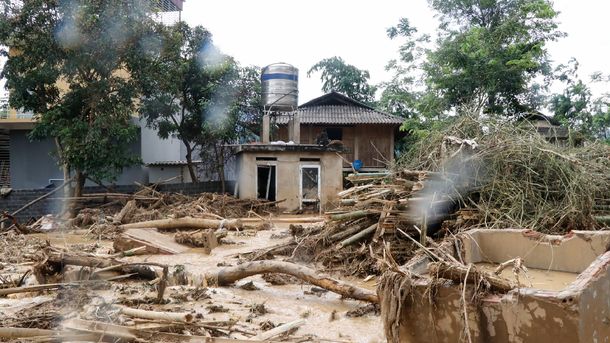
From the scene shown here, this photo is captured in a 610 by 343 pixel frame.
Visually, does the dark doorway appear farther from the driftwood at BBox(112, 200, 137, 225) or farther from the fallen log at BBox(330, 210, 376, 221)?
the fallen log at BBox(330, 210, 376, 221)

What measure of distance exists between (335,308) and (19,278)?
4.63m

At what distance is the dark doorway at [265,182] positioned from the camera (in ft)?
64.8

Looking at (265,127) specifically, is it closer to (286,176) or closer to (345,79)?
(286,176)

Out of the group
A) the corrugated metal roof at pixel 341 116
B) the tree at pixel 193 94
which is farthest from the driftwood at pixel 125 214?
the corrugated metal roof at pixel 341 116

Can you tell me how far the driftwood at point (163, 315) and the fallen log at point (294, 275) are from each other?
1892mm

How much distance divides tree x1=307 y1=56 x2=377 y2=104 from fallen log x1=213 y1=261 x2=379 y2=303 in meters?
23.9

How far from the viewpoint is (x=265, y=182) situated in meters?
20.1

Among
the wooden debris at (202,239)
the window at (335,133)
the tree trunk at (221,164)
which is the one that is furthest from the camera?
the window at (335,133)

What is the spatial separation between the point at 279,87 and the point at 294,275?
14425mm

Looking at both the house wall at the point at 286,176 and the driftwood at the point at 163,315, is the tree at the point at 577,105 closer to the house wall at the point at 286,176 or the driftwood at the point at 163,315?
the house wall at the point at 286,176

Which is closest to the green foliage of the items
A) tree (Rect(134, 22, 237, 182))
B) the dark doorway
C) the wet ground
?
tree (Rect(134, 22, 237, 182))

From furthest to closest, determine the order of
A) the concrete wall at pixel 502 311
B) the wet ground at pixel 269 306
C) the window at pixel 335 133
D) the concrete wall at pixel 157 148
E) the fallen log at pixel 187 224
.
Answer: the window at pixel 335 133 < the concrete wall at pixel 157 148 < the fallen log at pixel 187 224 < the wet ground at pixel 269 306 < the concrete wall at pixel 502 311

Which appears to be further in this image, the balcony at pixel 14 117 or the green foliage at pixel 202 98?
the balcony at pixel 14 117

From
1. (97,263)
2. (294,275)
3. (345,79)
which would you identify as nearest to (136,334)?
(294,275)
